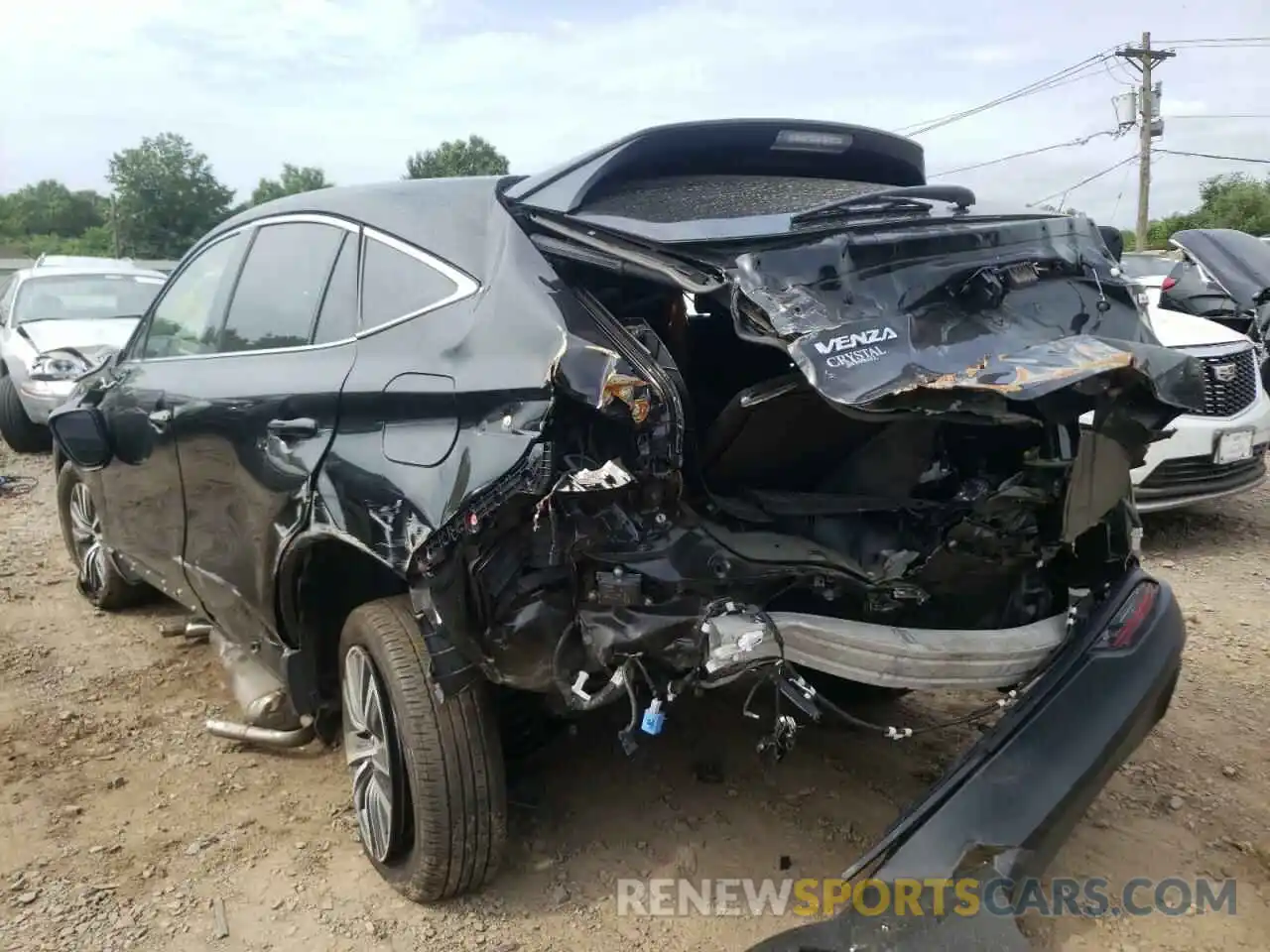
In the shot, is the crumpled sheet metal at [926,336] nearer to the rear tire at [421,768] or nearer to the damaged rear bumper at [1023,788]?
the damaged rear bumper at [1023,788]

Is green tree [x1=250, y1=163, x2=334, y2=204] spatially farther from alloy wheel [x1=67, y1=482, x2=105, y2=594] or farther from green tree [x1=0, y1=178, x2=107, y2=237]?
alloy wheel [x1=67, y1=482, x2=105, y2=594]

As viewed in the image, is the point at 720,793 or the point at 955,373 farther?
the point at 720,793

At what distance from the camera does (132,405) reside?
390 centimetres

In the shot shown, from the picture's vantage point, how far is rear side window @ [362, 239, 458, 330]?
268 centimetres

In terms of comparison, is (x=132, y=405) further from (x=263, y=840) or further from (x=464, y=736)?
(x=464, y=736)

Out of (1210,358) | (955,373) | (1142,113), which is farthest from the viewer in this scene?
(1142,113)

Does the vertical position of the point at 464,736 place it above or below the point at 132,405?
below

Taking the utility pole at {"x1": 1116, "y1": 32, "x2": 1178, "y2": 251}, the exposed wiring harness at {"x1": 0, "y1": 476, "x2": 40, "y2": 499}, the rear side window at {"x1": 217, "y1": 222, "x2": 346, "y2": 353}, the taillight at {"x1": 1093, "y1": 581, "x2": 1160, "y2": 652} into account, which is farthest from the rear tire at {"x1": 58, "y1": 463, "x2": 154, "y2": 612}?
the utility pole at {"x1": 1116, "y1": 32, "x2": 1178, "y2": 251}

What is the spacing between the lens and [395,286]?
2.79 meters

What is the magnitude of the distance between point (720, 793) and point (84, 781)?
2.13m

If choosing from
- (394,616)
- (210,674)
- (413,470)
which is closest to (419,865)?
(394,616)

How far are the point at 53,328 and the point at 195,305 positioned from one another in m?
6.37

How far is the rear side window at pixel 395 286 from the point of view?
8.78ft

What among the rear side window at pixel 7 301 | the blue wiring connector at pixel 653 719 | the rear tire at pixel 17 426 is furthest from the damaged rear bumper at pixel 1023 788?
the rear side window at pixel 7 301
